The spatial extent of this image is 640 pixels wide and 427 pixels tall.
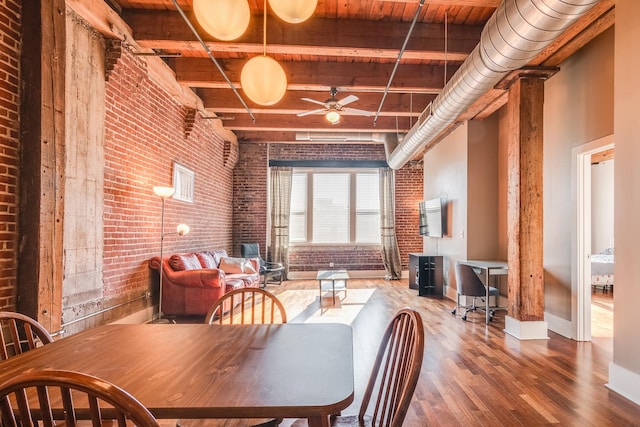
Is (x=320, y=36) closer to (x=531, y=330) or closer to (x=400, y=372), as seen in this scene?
(x=400, y=372)

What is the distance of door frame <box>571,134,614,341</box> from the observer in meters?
3.87

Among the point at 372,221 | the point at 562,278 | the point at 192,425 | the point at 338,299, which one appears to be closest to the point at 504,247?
the point at 562,278

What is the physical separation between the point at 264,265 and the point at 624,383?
6.63 metres

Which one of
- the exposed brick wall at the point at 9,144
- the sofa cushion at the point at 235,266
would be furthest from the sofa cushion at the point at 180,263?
the exposed brick wall at the point at 9,144

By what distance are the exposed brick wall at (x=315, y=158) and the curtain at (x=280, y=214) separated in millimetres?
203

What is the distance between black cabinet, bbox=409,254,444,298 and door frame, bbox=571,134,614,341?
9.49 ft

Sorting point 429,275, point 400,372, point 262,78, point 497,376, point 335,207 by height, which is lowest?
point 497,376

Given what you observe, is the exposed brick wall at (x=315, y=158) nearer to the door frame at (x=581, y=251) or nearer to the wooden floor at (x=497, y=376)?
the wooden floor at (x=497, y=376)

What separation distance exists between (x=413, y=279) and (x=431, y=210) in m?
1.45

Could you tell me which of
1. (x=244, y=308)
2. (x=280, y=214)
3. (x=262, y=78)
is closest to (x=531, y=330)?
(x=244, y=308)

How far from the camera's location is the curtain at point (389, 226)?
880 cm

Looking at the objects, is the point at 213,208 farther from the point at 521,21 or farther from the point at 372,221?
the point at 521,21

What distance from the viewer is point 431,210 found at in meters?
7.03

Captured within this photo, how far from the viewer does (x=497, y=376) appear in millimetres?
2941
